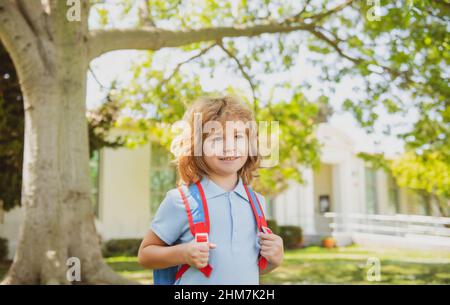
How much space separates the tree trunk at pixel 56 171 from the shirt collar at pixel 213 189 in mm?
4235

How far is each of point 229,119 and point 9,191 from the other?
32.0 ft

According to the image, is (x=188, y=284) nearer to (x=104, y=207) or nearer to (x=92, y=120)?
(x=92, y=120)

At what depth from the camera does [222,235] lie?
1.93 metres

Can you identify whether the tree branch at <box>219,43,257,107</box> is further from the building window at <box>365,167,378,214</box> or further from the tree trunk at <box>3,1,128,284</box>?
the building window at <box>365,167,378,214</box>

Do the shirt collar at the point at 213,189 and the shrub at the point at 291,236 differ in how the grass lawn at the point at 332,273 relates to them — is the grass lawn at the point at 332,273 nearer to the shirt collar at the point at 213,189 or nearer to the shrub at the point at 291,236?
the shrub at the point at 291,236

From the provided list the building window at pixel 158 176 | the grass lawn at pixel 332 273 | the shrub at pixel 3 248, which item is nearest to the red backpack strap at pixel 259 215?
the grass lawn at pixel 332 273

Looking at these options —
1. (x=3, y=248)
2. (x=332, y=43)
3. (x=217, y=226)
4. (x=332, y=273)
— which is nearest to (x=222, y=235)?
(x=217, y=226)

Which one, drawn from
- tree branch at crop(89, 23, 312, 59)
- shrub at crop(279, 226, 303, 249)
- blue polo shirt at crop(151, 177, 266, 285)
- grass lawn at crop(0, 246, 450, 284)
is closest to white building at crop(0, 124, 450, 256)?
shrub at crop(279, 226, 303, 249)

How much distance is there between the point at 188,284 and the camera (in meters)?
1.96

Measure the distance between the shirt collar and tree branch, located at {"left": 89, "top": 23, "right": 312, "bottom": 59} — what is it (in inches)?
212

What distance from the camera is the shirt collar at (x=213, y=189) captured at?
1992mm

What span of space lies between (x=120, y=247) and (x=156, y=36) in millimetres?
7766

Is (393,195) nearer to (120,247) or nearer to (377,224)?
(377,224)
